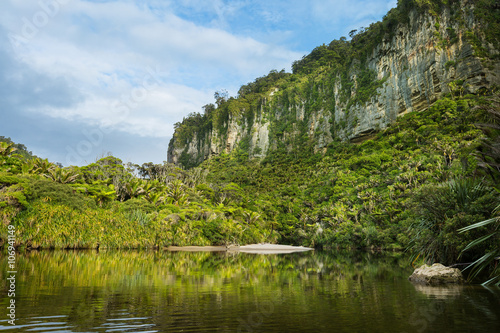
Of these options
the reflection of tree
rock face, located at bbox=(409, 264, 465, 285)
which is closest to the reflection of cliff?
rock face, located at bbox=(409, 264, 465, 285)

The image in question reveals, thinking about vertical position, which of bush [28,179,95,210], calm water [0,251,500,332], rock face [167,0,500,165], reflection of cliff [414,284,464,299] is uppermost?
rock face [167,0,500,165]

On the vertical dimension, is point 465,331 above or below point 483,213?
below

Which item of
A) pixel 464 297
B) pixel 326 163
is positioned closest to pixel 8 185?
pixel 464 297

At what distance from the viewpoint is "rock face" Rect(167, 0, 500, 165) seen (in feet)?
226

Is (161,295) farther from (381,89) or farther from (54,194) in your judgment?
(381,89)

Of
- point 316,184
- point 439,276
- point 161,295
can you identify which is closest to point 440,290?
point 439,276

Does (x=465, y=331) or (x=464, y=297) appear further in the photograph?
(x=464, y=297)

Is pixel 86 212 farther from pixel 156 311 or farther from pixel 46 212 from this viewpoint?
pixel 156 311

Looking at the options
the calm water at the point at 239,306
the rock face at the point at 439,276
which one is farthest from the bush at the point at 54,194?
the rock face at the point at 439,276

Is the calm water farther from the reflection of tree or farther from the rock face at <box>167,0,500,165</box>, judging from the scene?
the rock face at <box>167,0,500,165</box>

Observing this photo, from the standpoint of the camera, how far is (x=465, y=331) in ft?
20.6

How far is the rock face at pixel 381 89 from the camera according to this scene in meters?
68.8

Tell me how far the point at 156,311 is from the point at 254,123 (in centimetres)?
12676

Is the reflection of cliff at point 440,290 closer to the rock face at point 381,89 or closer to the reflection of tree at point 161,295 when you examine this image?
the reflection of tree at point 161,295
